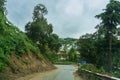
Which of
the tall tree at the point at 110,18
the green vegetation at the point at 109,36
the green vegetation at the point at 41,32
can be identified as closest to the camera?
the green vegetation at the point at 109,36

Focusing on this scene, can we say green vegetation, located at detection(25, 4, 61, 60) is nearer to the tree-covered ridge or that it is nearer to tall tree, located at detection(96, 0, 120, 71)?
the tree-covered ridge

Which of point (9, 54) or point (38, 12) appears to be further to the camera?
point (38, 12)

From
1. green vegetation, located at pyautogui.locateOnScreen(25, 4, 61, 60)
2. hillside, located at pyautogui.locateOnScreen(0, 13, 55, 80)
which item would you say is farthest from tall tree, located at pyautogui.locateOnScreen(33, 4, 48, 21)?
hillside, located at pyautogui.locateOnScreen(0, 13, 55, 80)

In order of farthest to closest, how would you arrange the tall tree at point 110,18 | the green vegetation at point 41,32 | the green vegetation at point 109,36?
the green vegetation at point 41,32 < the tall tree at point 110,18 < the green vegetation at point 109,36

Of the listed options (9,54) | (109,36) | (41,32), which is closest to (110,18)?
(109,36)

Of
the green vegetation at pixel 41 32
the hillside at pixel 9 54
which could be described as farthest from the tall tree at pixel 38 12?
the hillside at pixel 9 54

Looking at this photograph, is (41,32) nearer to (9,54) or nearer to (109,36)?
(109,36)

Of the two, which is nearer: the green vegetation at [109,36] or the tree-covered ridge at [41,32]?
the green vegetation at [109,36]

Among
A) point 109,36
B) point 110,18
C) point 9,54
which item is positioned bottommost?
point 9,54

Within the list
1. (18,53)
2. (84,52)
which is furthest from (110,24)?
(18,53)

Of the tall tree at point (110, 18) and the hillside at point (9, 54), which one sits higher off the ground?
the tall tree at point (110, 18)

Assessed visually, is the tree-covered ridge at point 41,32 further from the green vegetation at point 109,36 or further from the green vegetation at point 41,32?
the green vegetation at point 109,36

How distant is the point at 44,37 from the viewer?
84.7 metres

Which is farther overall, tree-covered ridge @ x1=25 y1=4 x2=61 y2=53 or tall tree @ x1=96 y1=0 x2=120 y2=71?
tree-covered ridge @ x1=25 y1=4 x2=61 y2=53
